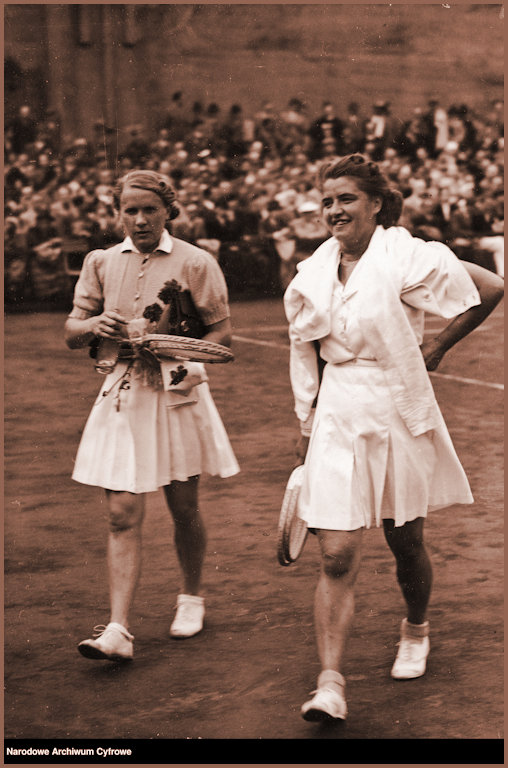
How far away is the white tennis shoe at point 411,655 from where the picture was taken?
4.32 m

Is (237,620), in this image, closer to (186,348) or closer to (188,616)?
(188,616)

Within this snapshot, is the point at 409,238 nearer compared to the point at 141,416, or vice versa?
the point at 409,238

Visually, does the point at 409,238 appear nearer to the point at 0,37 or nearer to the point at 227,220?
the point at 0,37

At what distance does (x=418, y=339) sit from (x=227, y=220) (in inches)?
356

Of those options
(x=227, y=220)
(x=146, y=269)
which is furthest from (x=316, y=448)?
(x=227, y=220)

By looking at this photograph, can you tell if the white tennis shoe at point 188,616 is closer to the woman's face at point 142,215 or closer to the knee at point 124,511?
the knee at point 124,511

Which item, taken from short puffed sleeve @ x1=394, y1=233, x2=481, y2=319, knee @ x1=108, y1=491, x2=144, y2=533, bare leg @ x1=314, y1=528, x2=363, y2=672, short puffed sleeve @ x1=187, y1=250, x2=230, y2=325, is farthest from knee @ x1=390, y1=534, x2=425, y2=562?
short puffed sleeve @ x1=187, y1=250, x2=230, y2=325

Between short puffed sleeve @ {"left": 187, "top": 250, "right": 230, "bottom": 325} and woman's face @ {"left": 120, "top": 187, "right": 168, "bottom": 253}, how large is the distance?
0.62 ft

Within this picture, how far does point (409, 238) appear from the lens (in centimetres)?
409

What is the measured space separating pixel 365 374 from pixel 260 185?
33.5ft

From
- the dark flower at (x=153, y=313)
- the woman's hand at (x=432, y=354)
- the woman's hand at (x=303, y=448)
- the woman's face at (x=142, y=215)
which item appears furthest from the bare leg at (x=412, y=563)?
the woman's face at (x=142, y=215)

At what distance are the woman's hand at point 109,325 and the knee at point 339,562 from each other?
1.21m

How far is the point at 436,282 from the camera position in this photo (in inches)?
158

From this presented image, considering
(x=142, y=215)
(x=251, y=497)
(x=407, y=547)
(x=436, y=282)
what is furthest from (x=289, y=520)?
(x=251, y=497)
